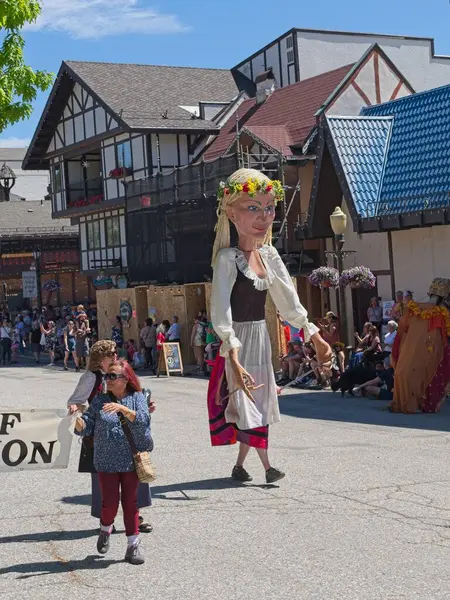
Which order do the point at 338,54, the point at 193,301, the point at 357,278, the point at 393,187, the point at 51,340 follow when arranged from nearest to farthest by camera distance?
1. the point at 357,278
2. the point at 393,187
3. the point at 193,301
4. the point at 51,340
5. the point at 338,54

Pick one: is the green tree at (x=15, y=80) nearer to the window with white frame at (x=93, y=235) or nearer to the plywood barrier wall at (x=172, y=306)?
the plywood barrier wall at (x=172, y=306)

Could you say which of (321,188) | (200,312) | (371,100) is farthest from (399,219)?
(371,100)

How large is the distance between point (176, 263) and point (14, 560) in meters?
25.6

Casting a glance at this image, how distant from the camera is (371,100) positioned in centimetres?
3095

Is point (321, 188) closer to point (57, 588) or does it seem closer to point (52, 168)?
point (57, 588)

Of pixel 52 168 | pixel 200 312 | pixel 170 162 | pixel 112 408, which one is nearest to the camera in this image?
pixel 112 408

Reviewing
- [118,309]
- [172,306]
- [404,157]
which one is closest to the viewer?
[404,157]

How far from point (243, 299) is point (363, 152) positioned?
48.4ft

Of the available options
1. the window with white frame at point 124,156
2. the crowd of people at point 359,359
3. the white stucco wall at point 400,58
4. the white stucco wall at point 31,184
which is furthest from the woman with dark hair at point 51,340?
the white stucco wall at point 31,184

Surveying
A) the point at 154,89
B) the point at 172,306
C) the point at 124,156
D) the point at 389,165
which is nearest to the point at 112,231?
the point at 124,156

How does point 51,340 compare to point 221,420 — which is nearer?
point 221,420

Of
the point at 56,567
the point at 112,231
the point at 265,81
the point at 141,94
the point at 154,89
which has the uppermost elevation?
the point at 265,81

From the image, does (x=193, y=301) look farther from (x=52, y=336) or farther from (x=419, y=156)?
(x=419, y=156)

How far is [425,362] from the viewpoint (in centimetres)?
1577
